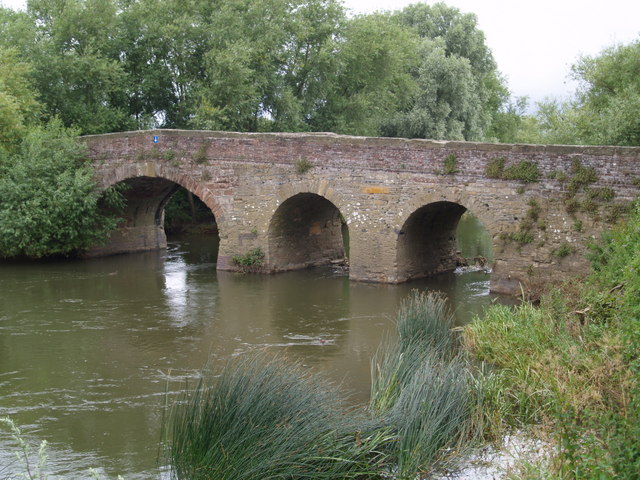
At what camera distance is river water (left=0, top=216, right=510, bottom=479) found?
10.0m

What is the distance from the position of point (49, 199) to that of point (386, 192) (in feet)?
29.0

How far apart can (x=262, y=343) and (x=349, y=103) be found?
17540mm

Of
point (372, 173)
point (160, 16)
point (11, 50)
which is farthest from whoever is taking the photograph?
point (160, 16)

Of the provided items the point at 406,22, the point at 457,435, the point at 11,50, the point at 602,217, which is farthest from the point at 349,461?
the point at 406,22

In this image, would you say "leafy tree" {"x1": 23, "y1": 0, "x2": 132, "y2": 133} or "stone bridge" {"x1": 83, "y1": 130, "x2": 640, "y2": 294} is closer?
"stone bridge" {"x1": 83, "y1": 130, "x2": 640, "y2": 294}

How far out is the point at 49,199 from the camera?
2073cm

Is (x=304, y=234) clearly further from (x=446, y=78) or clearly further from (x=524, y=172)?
(x=446, y=78)

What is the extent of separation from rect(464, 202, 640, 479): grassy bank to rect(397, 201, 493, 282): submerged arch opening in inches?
186

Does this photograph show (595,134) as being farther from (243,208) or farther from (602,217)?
(243,208)

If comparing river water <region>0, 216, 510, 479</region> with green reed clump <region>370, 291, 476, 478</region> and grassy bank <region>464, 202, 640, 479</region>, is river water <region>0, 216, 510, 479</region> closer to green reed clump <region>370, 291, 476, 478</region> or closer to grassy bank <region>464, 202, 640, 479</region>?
green reed clump <region>370, 291, 476, 478</region>

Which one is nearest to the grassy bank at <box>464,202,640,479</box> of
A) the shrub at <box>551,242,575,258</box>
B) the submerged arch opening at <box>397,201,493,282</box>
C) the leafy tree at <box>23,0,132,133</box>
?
the shrub at <box>551,242,575,258</box>

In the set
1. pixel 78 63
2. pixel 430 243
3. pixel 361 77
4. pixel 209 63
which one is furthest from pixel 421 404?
pixel 361 77

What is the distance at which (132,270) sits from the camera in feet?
70.8

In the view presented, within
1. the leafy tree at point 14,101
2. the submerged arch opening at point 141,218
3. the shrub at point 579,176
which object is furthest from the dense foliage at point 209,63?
the shrub at point 579,176
